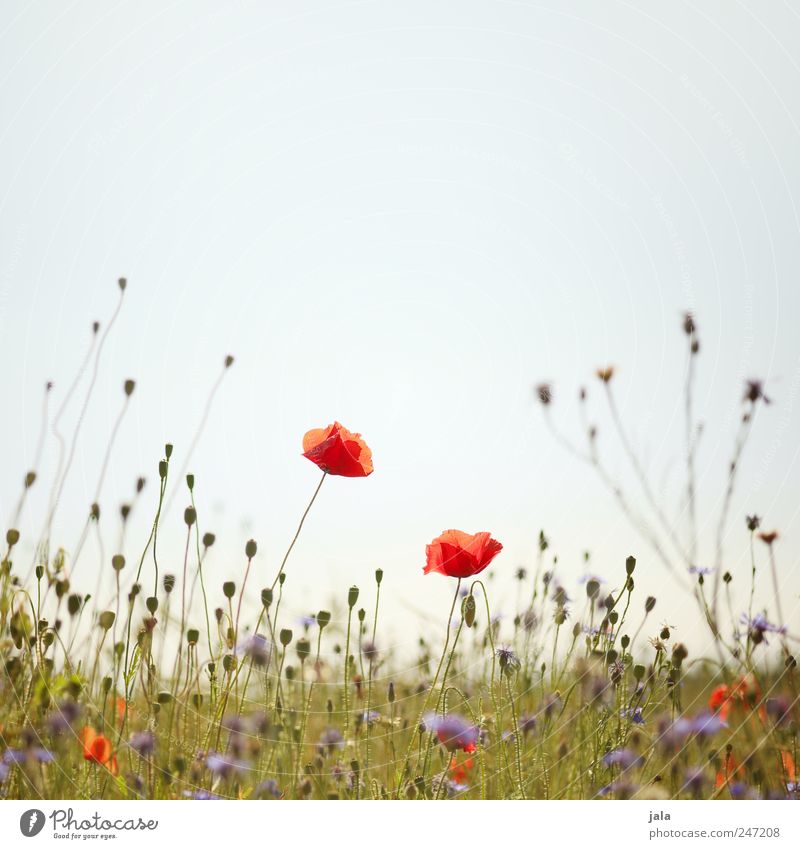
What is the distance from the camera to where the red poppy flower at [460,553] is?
1772mm

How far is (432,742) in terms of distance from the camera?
189 centimetres

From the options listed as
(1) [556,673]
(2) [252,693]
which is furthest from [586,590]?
(2) [252,693]

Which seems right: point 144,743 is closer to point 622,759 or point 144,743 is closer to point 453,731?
point 453,731

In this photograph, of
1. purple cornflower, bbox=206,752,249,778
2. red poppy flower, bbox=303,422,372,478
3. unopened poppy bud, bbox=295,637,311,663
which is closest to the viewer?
purple cornflower, bbox=206,752,249,778

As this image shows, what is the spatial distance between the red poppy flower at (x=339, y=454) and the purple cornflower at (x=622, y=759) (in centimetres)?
79

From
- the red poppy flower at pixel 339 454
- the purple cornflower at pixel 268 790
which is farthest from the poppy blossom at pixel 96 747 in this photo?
the red poppy flower at pixel 339 454

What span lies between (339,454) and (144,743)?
699 millimetres

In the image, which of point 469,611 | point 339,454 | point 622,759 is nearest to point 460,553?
point 469,611

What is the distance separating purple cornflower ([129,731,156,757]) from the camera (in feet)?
5.53

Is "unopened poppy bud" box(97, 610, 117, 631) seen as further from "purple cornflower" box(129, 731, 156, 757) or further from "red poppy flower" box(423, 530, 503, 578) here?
"red poppy flower" box(423, 530, 503, 578)

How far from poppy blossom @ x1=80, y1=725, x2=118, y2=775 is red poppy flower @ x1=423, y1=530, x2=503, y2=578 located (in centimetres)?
70

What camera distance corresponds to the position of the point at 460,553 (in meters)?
1.79

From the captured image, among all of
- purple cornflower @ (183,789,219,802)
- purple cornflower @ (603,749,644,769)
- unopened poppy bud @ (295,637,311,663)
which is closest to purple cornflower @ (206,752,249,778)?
purple cornflower @ (183,789,219,802)

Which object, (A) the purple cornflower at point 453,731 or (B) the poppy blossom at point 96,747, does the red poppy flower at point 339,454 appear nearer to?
(A) the purple cornflower at point 453,731
